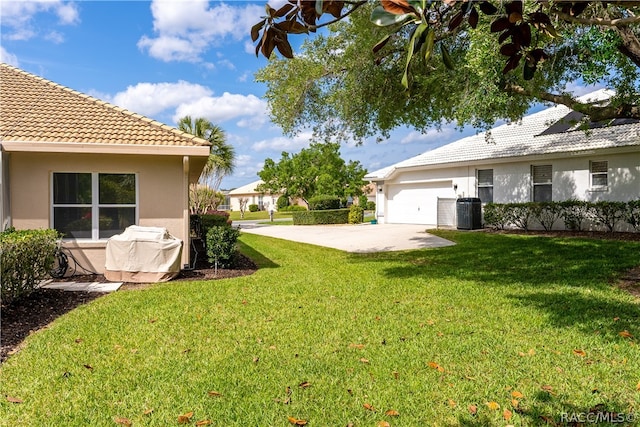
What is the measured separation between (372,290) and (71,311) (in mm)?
5127

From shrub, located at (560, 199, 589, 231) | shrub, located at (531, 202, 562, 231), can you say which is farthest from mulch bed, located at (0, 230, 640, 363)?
shrub, located at (531, 202, 562, 231)

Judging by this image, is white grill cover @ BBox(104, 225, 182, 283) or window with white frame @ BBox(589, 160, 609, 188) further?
window with white frame @ BBox(589, 160, 609, 188)

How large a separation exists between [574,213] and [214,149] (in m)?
24.3

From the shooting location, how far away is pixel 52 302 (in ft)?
22.8

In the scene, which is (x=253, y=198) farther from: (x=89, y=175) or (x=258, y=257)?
(x=89, y=175)

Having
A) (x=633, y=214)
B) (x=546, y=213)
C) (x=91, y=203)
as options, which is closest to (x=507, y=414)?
(x=91, y=203)

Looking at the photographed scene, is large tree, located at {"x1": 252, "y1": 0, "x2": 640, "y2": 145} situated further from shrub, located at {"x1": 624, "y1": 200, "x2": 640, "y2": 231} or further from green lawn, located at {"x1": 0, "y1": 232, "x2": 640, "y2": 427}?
shrub, located at {"x1": 624, "y1": 200, "x2": 640, "y2": 231}

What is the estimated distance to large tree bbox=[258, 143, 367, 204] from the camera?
43.6 meters

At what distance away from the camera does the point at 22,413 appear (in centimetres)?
340

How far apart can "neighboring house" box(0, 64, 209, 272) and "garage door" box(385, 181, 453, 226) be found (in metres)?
15.6

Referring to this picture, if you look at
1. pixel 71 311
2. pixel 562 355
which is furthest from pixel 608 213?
pixel 71 311

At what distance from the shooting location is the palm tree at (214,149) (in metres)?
30.2

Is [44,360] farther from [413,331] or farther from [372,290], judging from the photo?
[372,290]

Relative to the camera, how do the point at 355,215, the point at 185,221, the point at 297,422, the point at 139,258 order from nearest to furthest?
1. the point at 297,422
2. the point at 139,258
3. the point at 185,221
4. the point at 355,215
